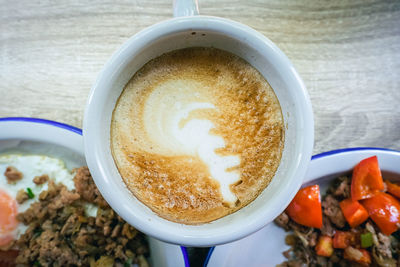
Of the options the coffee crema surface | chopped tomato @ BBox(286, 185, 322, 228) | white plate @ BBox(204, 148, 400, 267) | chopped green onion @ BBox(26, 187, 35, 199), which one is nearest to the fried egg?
chopped green onion @ BBox(26, 187, 35, 199)

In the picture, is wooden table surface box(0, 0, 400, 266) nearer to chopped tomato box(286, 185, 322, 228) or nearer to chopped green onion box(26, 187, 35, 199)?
chopped tomato box(286, 185, 322, 228)

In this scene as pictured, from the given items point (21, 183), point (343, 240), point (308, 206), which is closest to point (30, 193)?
point (21, 183)

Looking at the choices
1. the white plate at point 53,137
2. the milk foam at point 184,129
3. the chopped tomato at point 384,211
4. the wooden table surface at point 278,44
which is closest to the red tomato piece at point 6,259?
the white plate at point 53,137

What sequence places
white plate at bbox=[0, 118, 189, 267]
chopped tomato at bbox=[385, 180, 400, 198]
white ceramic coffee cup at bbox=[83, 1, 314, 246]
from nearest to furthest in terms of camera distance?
white ceramic coffee cup at bbox=[83, 1, 314, 246] < white plate at bbox=[0, 118, 189, 267] < chopped tomato at bbox=[385, 180, 400, 198]

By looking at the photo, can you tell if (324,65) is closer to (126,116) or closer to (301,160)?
(301,160)

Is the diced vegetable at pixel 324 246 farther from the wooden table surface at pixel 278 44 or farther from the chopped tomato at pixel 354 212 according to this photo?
the wooden table surface at pixel 278 44

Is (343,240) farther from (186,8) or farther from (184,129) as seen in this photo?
Result: (186,8)

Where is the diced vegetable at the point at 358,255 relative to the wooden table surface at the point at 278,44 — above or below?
below

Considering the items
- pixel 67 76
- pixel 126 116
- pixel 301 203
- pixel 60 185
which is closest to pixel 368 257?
pixel 301 203
